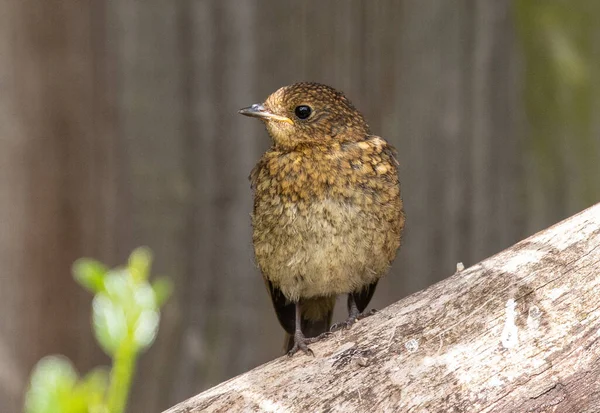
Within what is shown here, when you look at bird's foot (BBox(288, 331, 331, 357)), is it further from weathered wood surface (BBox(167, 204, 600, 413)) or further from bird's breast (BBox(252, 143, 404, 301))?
bird's breast (BBox(252, 143, 404, 301))

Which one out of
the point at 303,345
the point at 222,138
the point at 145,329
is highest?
the point at 222,138

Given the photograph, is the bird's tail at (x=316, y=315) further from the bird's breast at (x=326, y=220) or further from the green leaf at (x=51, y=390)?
the green leaf at (x=51, y=390)

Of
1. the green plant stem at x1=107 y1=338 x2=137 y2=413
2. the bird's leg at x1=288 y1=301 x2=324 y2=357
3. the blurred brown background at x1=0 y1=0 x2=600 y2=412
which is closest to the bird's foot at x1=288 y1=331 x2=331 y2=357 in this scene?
the bird's leg at x1=288 y1=301 x2=324 y2=357

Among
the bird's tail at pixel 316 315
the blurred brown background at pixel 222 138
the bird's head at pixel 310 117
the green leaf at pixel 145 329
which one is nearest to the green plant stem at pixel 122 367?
the green leaf at pixel 145 329

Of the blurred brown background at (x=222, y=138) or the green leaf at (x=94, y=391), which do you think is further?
the blurred brown background at (x=222, y=138)

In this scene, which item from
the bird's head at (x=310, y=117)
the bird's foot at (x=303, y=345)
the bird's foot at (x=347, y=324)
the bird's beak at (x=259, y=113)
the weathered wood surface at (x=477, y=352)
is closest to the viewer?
the weathered wood surface at (x=477, y=352)

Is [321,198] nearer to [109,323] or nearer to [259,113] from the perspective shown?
[259,113]

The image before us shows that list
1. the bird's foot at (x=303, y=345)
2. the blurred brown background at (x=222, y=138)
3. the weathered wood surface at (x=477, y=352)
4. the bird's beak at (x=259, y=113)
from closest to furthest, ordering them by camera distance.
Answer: the weathered wood surface at (x=477, y=352) < the bird's foot at (x=303, y=345) < the bird's beak at (x=259, y=113) < the blurred brown background at (x=222, y=138)

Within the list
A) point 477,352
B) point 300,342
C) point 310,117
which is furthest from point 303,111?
point 477,352
